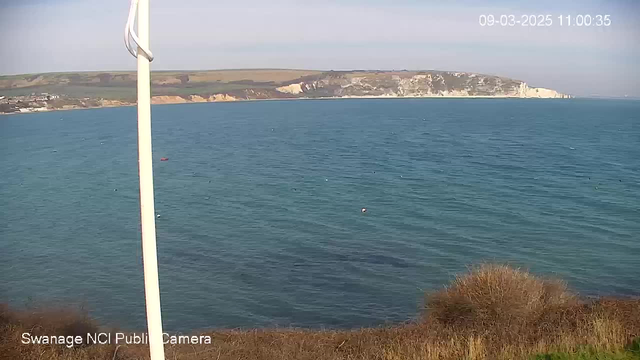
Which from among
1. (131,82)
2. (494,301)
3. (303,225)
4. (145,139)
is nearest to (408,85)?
(131,82)

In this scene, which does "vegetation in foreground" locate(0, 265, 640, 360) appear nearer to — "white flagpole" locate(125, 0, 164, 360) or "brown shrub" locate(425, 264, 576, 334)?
"brown shrub" locate(425, 264, 576, 334)

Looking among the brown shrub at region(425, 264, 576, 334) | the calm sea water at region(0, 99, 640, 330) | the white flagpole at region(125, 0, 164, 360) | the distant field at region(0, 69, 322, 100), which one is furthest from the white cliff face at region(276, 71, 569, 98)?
the white flagpole at region(125, 0, 164, 360)

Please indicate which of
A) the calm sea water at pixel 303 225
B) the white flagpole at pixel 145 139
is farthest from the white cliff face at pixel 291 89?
the white flagpole at pixel 145 139

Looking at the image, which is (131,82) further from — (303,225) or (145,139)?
(145,139)

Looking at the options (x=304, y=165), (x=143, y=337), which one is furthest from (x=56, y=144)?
(x=143, y=337)

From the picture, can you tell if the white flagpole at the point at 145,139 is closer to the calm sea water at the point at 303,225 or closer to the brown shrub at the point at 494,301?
the brown shrub at the point at 494,301
